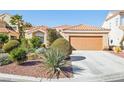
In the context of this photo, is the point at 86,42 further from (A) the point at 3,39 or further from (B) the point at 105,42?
(A) the point at 3,39

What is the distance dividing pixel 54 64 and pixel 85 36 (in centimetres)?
1113

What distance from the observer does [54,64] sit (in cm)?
1280

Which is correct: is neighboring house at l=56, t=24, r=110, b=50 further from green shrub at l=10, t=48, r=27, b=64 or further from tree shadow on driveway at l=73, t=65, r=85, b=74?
green shrub at l=10, t=48, r=27, b=64

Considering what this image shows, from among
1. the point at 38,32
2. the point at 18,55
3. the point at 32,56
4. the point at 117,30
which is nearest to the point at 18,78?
the point at 18,55

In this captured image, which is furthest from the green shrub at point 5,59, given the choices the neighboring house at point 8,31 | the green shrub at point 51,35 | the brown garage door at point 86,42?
the brown garage door at point 86,42

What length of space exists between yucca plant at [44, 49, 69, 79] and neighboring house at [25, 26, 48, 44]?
8210 millimetres

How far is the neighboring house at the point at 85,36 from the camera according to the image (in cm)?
2289

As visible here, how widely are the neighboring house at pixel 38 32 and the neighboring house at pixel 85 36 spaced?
181 cm

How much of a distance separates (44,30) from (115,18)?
9015 mm

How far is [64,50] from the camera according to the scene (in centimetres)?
1559

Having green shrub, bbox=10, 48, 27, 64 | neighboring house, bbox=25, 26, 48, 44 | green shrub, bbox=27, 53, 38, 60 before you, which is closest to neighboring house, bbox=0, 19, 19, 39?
neighboring house, bbox=25, 26, 48, 44

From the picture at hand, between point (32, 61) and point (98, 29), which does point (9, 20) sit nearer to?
point (98, 29)

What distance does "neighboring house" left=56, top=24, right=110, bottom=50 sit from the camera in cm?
2289
